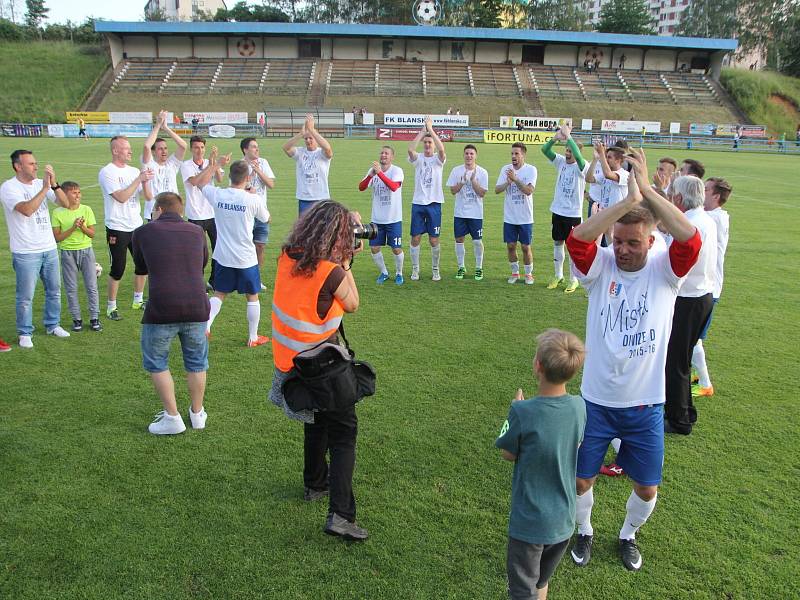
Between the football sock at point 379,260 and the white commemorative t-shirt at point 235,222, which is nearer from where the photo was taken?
the white commemorative t-shirt at point 235,222

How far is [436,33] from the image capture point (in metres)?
61.9

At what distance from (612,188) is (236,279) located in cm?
616

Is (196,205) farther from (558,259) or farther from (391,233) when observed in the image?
(558,259)

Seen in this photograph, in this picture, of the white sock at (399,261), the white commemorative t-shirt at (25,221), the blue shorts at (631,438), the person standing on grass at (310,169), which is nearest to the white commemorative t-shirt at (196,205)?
the person standing on grass at (310,169)

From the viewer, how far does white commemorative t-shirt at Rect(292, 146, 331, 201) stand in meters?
10.3

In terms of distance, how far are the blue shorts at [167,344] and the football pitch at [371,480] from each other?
703 mm

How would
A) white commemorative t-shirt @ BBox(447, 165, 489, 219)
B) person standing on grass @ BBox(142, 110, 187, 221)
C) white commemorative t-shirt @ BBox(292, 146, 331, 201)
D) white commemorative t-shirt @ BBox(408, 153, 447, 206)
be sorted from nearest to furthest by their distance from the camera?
person standing on grass @ BBox(142, 110, 187, 221) → white commemorative t-shirt @ BBox(447, 165, 489, 219) → white commemorative t-shirt @ BBox(292, 146, 331, 201) → white commemorative t-shirt @ BBox(408, 153, 447, 206)

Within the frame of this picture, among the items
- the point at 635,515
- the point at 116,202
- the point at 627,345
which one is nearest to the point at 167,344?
the point at 627,345

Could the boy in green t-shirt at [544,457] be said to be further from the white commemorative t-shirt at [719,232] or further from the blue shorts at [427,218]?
the blue shorts at [427,218]

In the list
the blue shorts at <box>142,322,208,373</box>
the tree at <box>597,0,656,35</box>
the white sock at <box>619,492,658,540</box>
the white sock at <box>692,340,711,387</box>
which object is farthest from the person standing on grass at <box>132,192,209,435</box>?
the tree at <box>597,0,656,35</box>

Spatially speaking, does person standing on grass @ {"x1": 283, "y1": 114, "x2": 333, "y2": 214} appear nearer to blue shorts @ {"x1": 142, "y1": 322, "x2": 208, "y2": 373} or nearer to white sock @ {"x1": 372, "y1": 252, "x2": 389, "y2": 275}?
white sock @ {"x1": 372, "y1": 252, "x2": 389, "y2": 275}

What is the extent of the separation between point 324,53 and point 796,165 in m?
48.6

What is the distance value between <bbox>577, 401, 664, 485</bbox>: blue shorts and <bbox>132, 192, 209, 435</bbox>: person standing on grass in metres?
3.31

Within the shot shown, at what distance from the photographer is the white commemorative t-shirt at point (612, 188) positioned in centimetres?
935
